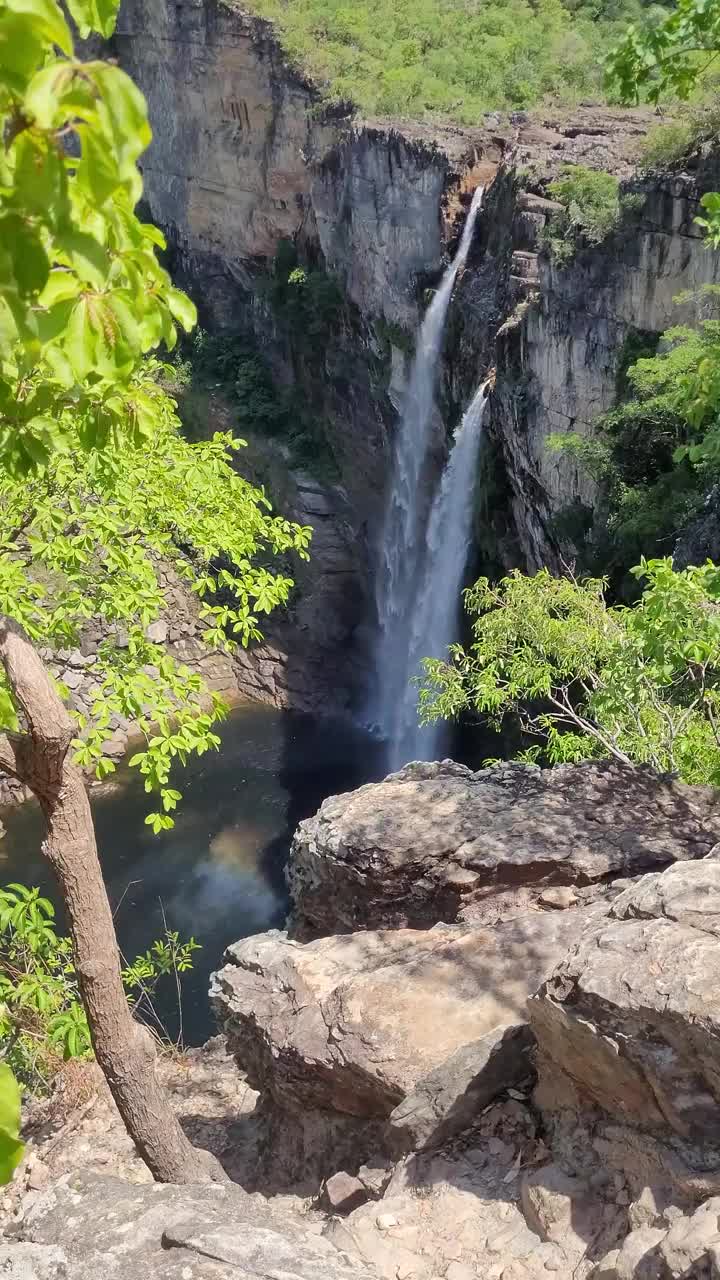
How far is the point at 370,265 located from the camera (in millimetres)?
23484

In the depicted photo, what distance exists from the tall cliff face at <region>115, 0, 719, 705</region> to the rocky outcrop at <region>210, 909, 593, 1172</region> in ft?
36.9

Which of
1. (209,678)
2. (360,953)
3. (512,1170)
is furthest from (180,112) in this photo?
(512,1170)

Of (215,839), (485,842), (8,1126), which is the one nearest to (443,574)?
(215,839)

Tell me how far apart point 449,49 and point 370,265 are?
314 inches

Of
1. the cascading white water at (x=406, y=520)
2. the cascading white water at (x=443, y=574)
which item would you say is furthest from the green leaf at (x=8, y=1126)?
the cascading white water at (x=406, y=520)

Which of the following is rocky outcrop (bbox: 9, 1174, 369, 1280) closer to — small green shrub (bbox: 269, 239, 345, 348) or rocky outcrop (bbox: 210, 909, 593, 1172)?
rocky outcrop (bbox: 210, 909, 593, 1172)

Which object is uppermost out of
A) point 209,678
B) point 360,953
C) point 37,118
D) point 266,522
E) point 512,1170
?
point 37,118

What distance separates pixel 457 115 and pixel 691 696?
60.1 ft

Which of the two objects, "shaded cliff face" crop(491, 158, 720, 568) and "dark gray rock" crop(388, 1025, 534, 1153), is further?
"shaded cliff face" crop(491, 158, 720, 568)

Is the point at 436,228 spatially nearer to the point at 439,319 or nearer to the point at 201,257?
the point at 439,319

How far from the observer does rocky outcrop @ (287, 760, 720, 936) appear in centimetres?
651

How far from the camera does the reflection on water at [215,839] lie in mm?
17656

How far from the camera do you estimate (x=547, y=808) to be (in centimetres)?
707

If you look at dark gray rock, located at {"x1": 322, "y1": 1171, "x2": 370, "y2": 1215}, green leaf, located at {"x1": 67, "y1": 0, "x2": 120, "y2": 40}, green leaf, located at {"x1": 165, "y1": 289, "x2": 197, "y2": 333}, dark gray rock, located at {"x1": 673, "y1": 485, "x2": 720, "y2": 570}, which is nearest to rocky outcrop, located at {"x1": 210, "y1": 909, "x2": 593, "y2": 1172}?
dark gray rock, located at {"x1": 322, "y1": 1171, "x2": 370, "y2": 1215}
